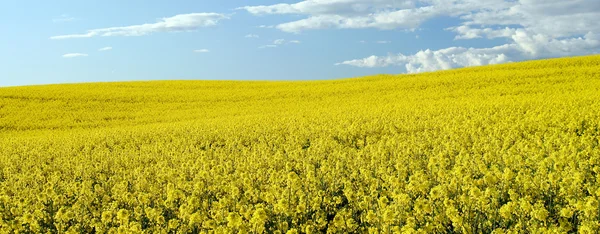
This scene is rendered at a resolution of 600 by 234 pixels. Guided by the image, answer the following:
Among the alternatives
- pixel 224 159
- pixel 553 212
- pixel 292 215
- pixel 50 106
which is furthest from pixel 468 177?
pixel 50 106

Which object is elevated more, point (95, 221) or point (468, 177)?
point (468, 177)

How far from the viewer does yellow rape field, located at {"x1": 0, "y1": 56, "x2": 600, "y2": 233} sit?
728 centimetres

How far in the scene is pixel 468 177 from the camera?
8156mm

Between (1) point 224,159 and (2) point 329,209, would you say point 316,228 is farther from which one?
(1) point 224,159

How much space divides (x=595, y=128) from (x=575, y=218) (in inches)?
455

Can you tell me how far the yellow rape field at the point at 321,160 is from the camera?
7.28m

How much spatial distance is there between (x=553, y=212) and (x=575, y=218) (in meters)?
0.38

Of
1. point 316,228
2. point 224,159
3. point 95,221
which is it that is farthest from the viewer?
point 224,159

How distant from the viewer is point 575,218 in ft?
24.1

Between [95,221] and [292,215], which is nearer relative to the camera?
[292,215]

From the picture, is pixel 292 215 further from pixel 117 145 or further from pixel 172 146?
pixel 117 145

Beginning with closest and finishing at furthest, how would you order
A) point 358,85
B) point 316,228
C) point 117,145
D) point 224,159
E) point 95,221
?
point 316,228 → point 95,221 → point 224,159 → point 117,145 → point 358,85

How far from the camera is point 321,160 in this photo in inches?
523

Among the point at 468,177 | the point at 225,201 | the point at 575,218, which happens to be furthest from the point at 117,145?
the point at 575,218
